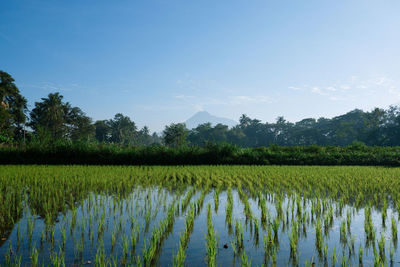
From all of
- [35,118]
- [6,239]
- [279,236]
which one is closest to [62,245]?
[6,239]

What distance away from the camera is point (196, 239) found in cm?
368

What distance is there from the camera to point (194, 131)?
209ft

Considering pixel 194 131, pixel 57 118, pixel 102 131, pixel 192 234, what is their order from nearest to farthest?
1. pixel 192 234
2. pixel 57 118
3. pixel 102 131
4. pixel 194 131

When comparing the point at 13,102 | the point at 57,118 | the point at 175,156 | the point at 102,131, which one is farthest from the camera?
the point at 102,131

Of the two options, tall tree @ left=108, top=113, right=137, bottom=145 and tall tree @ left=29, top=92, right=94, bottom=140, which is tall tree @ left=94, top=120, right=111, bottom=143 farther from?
tall tree @ left=29, top=92, right=94, bottom=140

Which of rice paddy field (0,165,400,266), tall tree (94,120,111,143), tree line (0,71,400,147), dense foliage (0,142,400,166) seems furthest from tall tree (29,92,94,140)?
rice paddy field (0,165,400,266)

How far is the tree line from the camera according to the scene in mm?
32375

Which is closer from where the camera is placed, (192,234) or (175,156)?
(192,234)

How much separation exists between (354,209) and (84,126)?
153 ft

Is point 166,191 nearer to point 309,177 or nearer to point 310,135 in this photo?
point 309,177

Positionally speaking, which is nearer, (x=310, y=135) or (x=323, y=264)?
(x=323, y=264)

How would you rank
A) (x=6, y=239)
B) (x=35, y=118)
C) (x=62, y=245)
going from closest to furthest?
(x=62, y=245) → (x=6, y=239) → (x=35, y=118)

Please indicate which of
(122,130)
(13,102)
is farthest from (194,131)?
(13,102)

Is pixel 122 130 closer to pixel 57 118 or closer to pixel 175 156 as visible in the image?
pixel 57 118
